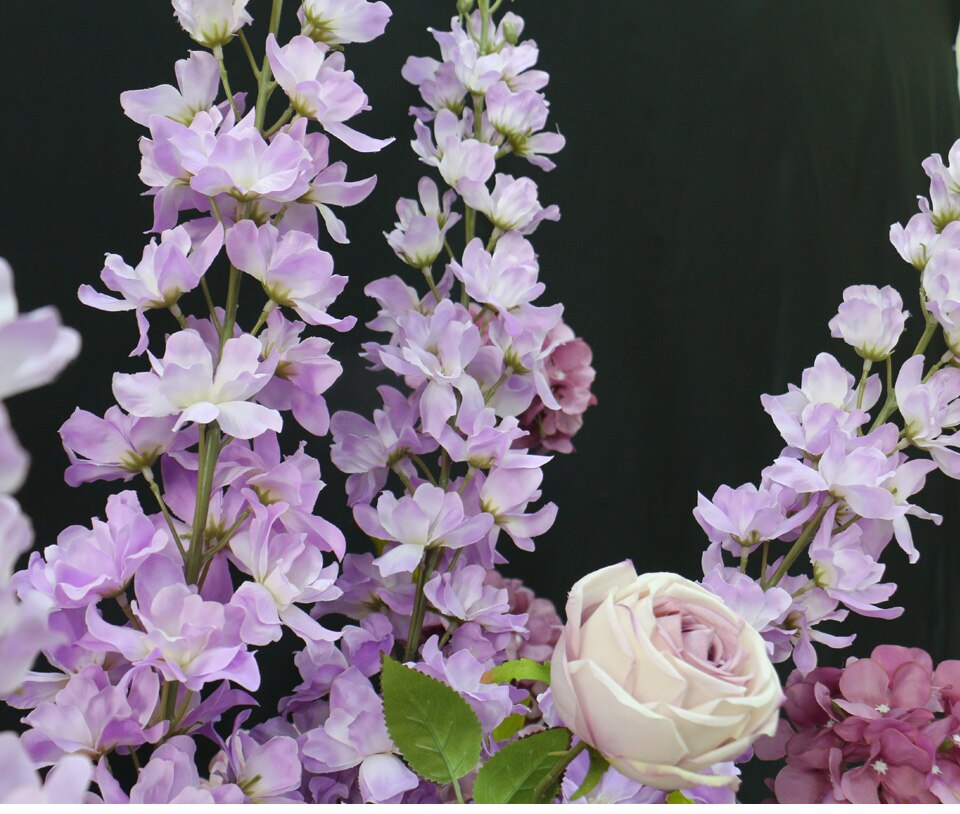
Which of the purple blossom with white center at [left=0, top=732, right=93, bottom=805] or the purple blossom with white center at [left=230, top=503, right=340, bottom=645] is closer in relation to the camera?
the purple blossom with white center at [left=0, top=732, right=93, bottom=805]

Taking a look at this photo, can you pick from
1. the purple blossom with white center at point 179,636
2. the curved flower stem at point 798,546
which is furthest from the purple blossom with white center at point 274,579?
the curved flower stem at point 798,546

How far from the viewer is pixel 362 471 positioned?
0.46 meters

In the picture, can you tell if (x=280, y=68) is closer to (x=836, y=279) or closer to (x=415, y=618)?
(x=415, y=618)

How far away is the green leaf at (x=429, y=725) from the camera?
308mm

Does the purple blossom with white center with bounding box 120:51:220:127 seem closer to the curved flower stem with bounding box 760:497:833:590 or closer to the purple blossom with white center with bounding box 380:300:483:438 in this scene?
the purple blossom with white center with bounding box 380:300:483:438

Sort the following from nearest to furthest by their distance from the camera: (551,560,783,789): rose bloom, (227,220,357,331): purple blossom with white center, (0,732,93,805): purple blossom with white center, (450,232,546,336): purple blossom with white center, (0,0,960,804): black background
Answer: (0,732,93,805): purple blossom with white center
(551,560,783,789): rose bloom
(227,220,357,331): purple blossom with white center
(450,232,546,336): purple blossom with white center
(0,0,960,804): black background

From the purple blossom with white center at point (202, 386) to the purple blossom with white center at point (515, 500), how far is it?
14cm

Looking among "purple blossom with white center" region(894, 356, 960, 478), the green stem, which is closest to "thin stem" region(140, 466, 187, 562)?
the green stem

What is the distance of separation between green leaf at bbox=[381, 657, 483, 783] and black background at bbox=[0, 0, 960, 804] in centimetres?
35

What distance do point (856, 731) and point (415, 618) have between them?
0.22 meters

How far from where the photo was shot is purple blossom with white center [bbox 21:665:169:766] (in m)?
0.31

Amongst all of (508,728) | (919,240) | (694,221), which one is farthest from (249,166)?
(694,221)
